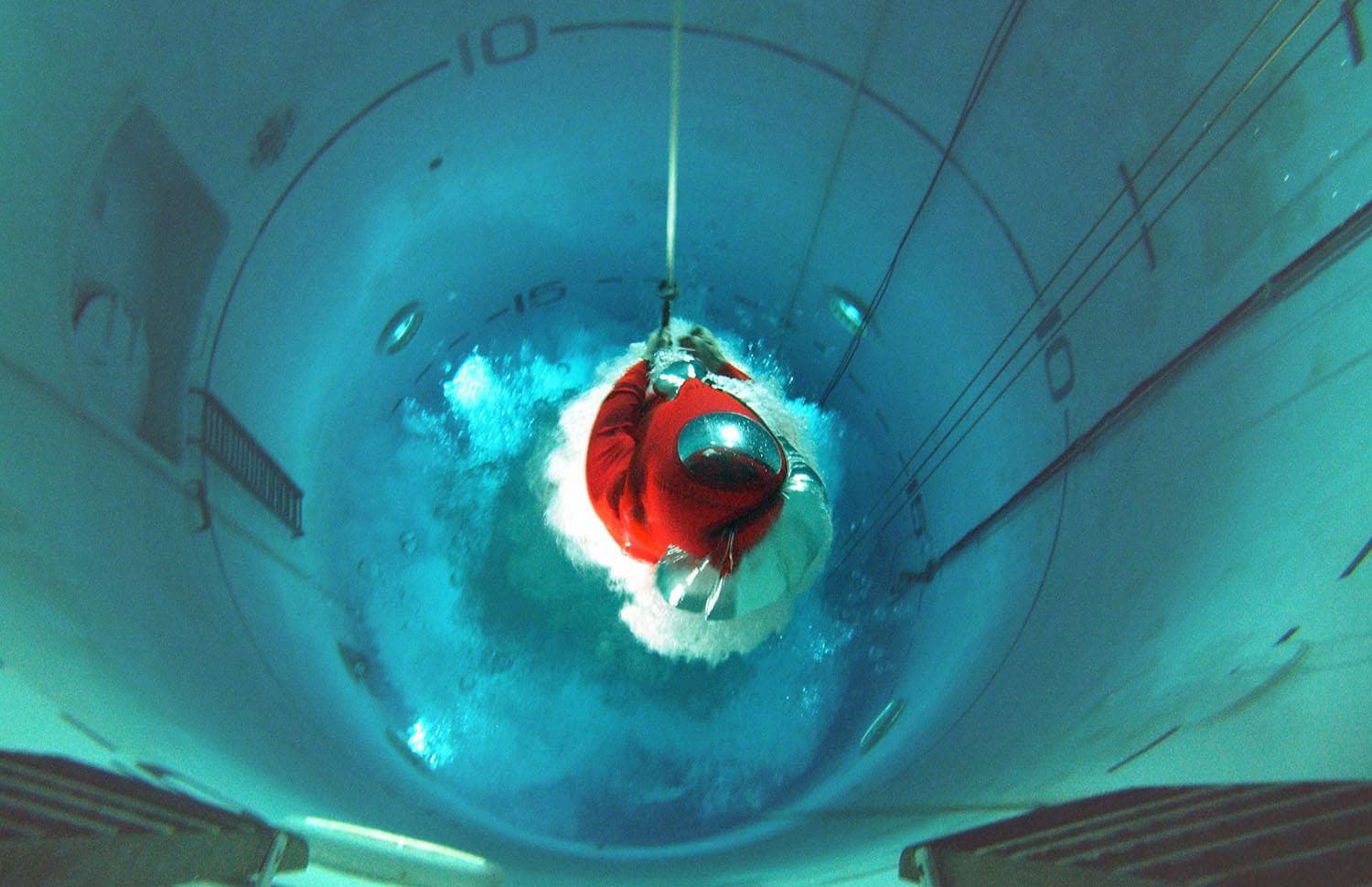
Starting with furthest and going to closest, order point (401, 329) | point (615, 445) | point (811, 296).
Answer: point (811, 296)
point (401, 329)
point (615, 445)

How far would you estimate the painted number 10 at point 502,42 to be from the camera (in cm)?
200

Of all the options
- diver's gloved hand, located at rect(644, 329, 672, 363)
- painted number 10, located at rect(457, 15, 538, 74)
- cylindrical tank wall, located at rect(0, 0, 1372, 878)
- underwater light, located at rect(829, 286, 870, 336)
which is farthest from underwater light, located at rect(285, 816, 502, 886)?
underwater light, located at rect(829, 286, 870, 336)

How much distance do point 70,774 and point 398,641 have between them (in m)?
1.40

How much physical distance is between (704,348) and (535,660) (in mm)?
1245

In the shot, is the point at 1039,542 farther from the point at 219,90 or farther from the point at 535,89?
the point at 219,90

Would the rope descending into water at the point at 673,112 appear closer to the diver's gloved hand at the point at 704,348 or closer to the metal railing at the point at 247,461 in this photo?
the diver's gloved hand at the point at 704,348

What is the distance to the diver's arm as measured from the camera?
230cm

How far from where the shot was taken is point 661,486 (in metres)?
1.84

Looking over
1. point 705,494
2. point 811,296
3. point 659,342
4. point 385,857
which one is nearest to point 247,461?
point 385,857

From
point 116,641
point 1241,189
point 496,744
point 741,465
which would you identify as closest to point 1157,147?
point 1241,189

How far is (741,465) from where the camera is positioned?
1.70 meters

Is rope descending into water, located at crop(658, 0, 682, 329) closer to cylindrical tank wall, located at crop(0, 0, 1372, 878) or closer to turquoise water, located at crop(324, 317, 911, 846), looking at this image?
cylindrical tank wall, located at crop(0, 0, 1372, 878)

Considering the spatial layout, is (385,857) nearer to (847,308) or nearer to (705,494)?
(705,494)

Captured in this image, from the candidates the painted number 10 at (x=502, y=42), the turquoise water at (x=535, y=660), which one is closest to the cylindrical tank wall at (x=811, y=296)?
the painted number 10 at (x=502, y=42)
